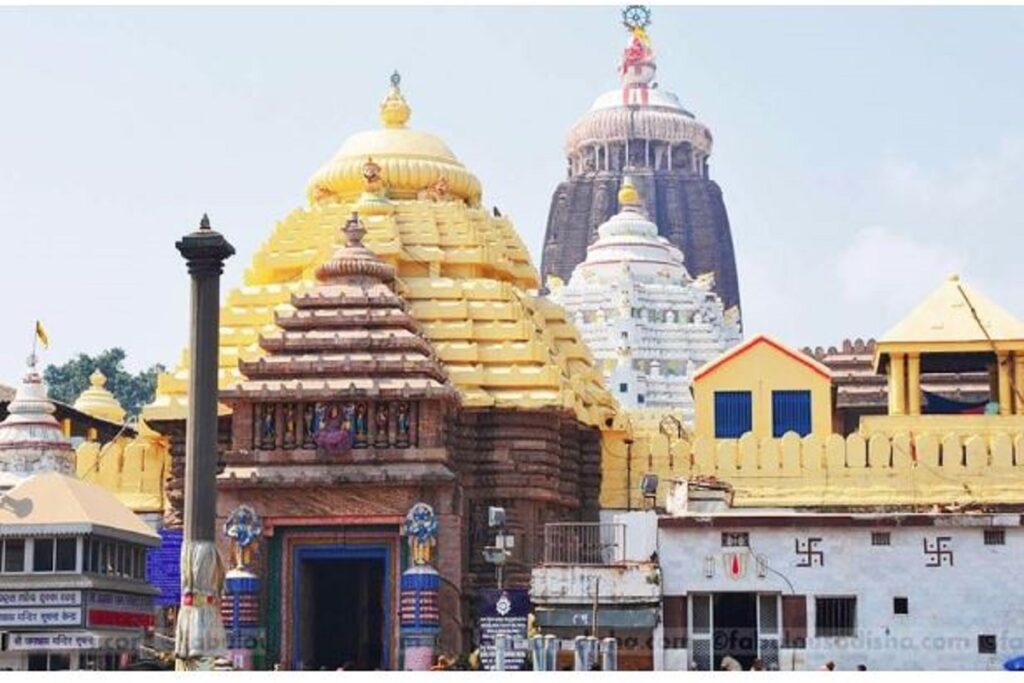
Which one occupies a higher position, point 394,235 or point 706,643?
point 394,235

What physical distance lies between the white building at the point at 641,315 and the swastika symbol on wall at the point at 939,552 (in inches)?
1743

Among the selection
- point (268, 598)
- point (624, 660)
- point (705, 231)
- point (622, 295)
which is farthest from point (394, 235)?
point (705, 231)

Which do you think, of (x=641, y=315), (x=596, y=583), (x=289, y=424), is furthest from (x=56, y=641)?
(x=641, y=315)

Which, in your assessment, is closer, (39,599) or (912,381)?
(39,599)

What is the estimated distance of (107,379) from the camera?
117 meters

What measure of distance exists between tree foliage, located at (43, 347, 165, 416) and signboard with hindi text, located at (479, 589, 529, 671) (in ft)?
223

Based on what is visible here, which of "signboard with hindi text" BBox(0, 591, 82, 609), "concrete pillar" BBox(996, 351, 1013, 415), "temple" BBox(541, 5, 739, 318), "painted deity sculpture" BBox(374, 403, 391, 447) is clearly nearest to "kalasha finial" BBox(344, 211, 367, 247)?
"painted deity sculpture" BBox(374, 403, 391, 447)

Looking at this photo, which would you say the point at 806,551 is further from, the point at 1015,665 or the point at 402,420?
the point at 402,420

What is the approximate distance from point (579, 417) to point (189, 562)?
655 inches

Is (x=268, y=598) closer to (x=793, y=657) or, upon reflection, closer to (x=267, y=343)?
(x=267, y=343)

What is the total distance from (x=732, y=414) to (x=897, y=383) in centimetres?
360

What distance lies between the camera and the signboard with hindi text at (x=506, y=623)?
46.4m

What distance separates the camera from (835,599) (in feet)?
156

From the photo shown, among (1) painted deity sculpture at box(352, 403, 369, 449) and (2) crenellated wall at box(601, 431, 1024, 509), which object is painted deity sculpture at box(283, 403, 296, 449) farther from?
(2) crenellated wall at box(601, 431, 1024, 509)
